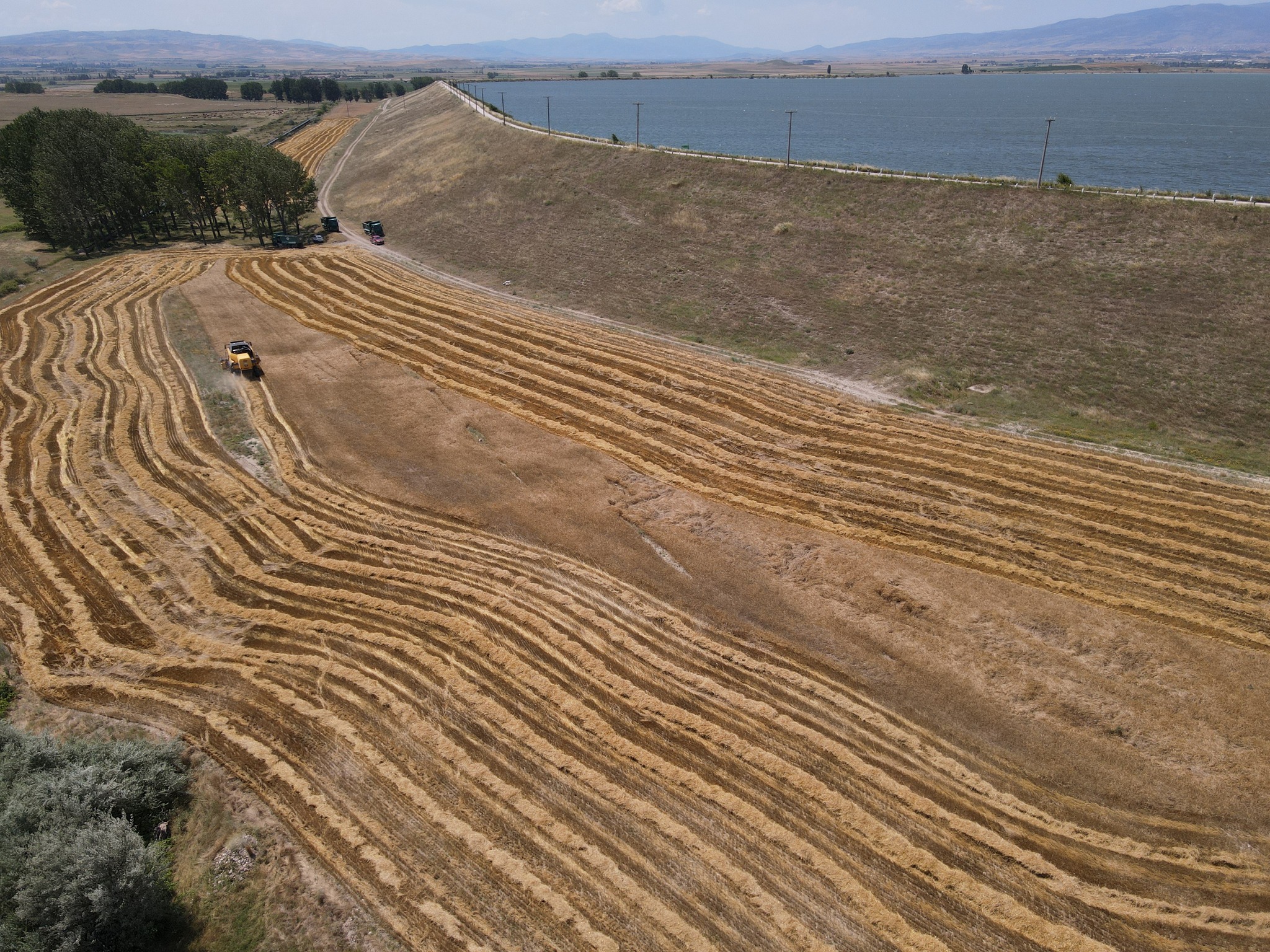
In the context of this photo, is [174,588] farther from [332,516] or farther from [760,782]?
[760,782]

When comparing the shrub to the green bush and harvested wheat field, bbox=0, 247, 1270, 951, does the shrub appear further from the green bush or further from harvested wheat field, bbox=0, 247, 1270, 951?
harvested wheat field, bbox=0, 247, 1270, 951

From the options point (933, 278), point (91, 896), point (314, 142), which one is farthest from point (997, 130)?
point (91, 896)

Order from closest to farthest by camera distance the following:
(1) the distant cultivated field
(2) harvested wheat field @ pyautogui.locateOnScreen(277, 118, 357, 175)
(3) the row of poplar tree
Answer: (3) the row of poplar tree, (2) harvested wheat field @ pyautogui.locateOnScreen(277, 118, 357, 175), (1) the distant cultivated field

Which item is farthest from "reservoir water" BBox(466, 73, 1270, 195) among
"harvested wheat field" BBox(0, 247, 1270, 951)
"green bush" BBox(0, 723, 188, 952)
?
"green bush" BBox(0, 723, 188, 952)

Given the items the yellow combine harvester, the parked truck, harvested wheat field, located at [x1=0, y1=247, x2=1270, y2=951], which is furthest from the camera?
the parked truck

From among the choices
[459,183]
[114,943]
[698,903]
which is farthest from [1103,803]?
[459,183]

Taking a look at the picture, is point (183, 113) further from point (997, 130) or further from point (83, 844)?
point (83, 844)

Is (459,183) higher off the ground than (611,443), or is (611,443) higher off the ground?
(459,183)
